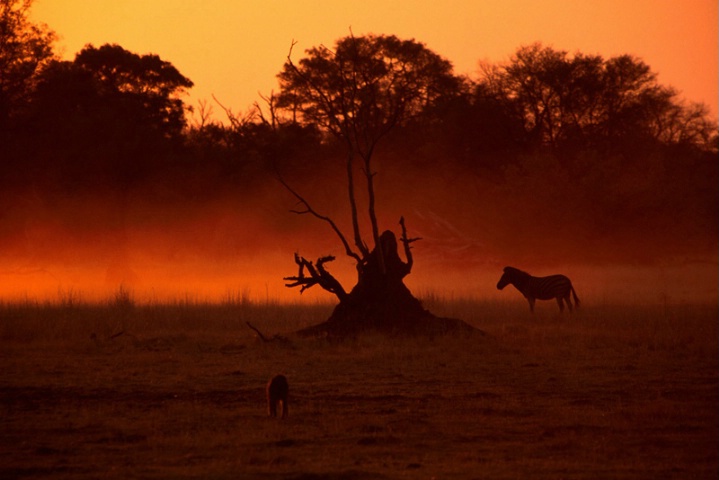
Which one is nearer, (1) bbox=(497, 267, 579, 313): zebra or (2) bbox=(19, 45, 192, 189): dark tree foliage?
(1) bbox=(497, 267, 579, 313): zebra

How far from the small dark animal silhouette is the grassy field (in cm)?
12

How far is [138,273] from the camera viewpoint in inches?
1474

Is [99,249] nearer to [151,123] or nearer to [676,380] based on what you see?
[151,123]

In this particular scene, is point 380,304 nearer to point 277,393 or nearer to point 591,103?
point 277,393

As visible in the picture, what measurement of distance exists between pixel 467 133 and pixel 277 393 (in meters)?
28.4

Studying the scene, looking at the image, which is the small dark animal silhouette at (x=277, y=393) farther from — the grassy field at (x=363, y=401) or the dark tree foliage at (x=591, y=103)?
the dark tree foliage at (x=591, y=103)

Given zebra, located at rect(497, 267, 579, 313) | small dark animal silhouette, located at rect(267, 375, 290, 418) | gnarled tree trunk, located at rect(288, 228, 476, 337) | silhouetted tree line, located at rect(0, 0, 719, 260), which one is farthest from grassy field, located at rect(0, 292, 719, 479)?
A: silhouetted tree line, located at rect(0, 0, 719, 260)

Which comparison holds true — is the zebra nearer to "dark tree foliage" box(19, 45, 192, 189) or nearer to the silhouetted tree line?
the silhouetted tree line

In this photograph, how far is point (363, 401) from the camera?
41.2 feet

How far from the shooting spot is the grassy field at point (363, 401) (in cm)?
949

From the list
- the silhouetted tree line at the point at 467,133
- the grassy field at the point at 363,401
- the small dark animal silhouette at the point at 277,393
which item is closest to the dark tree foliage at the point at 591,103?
the silhouetted tree line at the point at 467,133

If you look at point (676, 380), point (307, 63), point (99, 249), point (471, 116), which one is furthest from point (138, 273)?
point (676, 380)

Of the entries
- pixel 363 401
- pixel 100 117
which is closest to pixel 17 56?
pixel 100 117

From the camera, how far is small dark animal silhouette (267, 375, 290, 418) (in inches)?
444
